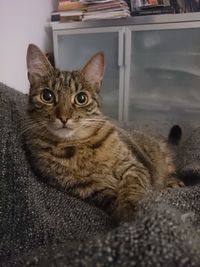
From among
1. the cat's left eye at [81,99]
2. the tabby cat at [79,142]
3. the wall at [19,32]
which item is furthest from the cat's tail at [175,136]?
the wall at [19,32]

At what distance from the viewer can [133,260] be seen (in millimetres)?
399

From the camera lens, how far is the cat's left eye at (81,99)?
863mm

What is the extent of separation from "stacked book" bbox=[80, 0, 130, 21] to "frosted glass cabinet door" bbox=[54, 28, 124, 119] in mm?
79

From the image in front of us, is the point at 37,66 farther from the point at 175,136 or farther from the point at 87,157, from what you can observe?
the point at 175,136

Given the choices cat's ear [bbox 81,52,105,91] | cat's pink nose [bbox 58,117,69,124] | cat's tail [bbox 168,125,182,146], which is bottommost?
cat's tail [bbox 168,125,182,146]

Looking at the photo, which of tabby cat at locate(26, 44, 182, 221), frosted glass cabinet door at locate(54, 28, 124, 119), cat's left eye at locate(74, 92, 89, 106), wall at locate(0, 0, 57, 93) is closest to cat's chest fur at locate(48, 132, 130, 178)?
tabby cat at locate(26, 44, 182, 221)

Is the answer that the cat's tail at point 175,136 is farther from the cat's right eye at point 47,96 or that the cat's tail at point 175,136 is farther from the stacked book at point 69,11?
the stacked book at point 69,11

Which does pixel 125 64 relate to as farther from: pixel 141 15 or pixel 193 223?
pixel 193 223

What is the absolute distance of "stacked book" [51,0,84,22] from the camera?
1.81 m

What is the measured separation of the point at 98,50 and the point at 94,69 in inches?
42.7

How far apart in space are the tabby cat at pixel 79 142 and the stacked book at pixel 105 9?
910 millimetres

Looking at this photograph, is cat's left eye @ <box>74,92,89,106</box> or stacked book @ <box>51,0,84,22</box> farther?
stacked book @ <box>51,0,84,22</box>

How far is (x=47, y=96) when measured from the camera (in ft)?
2.81

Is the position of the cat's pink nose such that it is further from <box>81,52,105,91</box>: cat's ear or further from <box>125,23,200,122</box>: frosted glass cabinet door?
<box>125,23,200,122</box>: frosted glass cabinet door
